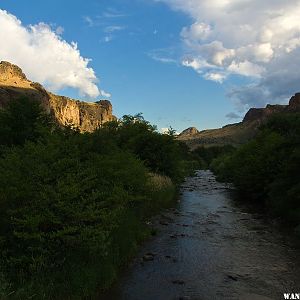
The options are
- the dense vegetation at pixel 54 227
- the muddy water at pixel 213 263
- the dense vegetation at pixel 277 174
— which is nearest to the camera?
the dense vegetation at pixel 54 227

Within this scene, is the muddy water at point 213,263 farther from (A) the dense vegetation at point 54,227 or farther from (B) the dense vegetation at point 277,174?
(B) the dense vegetation at point 277,174

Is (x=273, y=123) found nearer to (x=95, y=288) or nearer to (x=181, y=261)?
(x=181, y=261)

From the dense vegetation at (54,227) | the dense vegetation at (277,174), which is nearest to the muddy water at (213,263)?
the dense vegetation at (54,227)

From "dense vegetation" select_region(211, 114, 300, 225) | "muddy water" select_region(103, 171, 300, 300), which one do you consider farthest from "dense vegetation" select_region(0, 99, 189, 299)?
"dense vegetation" select_region(211, 114, 300, 225)

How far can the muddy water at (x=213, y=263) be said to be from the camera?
13641 mm

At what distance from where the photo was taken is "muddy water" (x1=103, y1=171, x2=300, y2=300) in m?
13.6

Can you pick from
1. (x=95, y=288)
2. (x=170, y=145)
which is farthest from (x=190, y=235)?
(x=170, y=145)

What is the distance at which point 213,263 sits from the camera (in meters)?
17.0

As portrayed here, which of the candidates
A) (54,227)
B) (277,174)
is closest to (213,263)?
(54,227)

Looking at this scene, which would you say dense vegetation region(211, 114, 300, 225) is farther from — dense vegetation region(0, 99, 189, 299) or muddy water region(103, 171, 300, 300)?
dense vegetation region(0, 99, 189, 299)

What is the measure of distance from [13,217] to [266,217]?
70.7ft

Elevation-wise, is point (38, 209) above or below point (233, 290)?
above

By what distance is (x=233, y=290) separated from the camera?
45.2 ft

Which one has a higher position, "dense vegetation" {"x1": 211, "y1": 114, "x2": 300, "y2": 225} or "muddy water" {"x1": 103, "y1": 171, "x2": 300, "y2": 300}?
"dense vegetation" {"x1": 211, "y1": 114, "x2": 300, "y2": 225}
